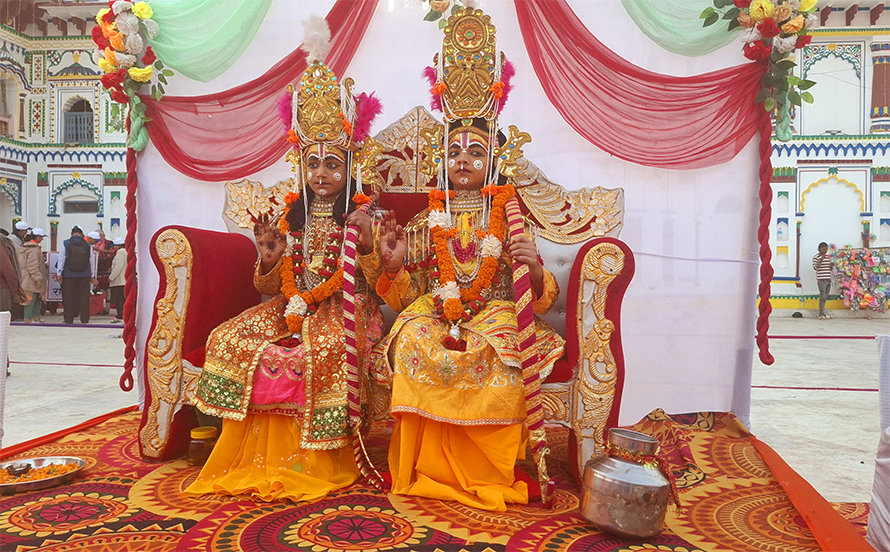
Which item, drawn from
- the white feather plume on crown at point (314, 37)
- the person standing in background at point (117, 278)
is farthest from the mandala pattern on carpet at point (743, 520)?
the person standing in background at point (117, 278)

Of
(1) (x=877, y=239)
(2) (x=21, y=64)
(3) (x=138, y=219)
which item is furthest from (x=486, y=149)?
(2) (x=21, y=64)

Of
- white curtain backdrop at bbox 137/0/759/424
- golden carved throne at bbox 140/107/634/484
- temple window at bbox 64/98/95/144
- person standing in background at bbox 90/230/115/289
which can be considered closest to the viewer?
golden carved throne at bbox 140/107/634/484

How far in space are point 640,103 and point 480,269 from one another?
1.47m

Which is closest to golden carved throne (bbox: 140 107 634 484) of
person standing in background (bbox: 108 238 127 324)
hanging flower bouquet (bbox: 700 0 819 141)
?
hanging flower bouquet (bbox: 700 0 819 141)

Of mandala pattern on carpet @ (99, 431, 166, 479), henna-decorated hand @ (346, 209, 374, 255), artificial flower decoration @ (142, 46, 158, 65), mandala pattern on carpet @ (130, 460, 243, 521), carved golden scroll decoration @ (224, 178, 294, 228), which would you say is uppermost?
artificial flower decoration @ (142, 46, 158, 65)

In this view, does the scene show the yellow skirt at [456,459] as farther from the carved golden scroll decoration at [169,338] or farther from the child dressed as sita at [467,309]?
the carved golden scroll decoration at [169,338]

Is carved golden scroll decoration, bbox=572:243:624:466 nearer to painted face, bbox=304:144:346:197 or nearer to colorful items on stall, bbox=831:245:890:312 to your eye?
painted face, bbox=304:144:346:197

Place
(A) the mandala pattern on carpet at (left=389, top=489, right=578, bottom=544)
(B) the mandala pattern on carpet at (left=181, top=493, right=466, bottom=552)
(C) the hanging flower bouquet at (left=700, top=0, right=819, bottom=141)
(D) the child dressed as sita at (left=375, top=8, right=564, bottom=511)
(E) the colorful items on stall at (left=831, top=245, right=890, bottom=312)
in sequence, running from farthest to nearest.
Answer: (E) the colorful items on stall at (left=831, top=245, right=890, bottom=312) → (C) the hanging flower bouquet at (left=700, top=0, right=819, bottom=141) → (D) the child dressed as sita at (left=375, top=8, right=564, bottom=511) → (A) the mandala pattern on carpet at (left=389, top=489, right=578, bottom=544) → (B) the mandala pattern on carpet at (left=181, top=493, right=466, bottom=552)

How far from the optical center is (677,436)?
3385mm

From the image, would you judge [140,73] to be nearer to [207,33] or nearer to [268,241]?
[207,33]

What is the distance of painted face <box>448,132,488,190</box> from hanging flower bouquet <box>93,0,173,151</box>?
1966 millimetres

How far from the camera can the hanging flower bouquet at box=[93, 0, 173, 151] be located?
3504mm

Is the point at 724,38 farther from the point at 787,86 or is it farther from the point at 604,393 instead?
the point at 604,393

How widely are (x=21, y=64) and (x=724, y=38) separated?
16.2m
